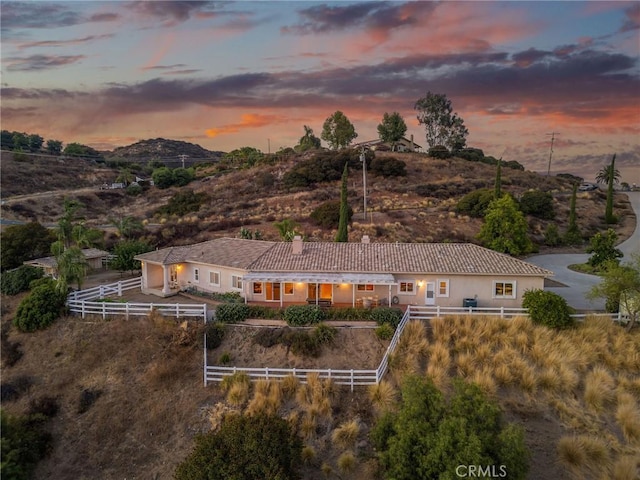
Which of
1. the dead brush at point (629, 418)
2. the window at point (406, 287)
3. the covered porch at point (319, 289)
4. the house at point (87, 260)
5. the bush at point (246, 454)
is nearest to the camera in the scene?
the bush at point (246, 454)

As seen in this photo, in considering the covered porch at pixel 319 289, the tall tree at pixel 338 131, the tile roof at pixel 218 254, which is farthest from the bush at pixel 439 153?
the covered porch at pixel 319 289

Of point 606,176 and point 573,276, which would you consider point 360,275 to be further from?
point 606,176

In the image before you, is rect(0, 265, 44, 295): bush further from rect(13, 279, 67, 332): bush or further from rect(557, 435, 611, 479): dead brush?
rect(557, 435, 611, 479): dead brush

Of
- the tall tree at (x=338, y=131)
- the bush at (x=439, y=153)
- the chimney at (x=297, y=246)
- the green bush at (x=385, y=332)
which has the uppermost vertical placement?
the tall tree at (x=338, y=131)

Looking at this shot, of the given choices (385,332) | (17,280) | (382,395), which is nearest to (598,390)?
(382,395)

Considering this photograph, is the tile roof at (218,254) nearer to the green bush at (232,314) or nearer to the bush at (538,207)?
the green bush at (232,314)

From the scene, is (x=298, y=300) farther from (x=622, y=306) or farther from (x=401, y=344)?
(x=622, y=306)
